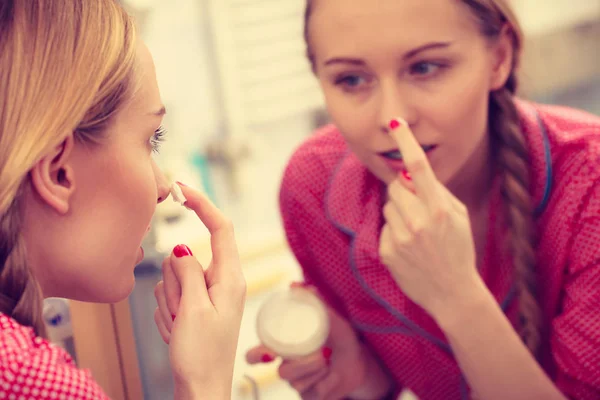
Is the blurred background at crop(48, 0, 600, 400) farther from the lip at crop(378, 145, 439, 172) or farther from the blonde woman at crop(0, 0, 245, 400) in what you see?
the blonde woman at crop(0, 0, 245, 400)

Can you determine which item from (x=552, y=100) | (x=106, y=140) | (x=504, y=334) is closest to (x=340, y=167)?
(x=504, y=334)

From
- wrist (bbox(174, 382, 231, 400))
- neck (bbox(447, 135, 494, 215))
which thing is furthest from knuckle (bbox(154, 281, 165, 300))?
neck (bbox(447, 135, 494, 215))

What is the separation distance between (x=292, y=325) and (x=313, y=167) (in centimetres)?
25

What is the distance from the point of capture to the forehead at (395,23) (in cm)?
Result: 65

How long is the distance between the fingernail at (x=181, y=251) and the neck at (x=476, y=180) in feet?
1.29

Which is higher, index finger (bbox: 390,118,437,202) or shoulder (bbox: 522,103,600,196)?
index finger (bbox: 390,118,437,202)

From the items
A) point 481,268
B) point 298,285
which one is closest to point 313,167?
point 298,285

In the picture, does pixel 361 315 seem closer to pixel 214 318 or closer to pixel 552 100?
pixel 214 318

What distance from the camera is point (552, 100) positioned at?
6.05 feet

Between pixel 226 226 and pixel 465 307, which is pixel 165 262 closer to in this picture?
pixel 226 226

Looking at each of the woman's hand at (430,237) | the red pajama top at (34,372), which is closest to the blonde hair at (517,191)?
the woman's hand at (430,237)

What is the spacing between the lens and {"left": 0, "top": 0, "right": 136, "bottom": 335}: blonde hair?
45 cm

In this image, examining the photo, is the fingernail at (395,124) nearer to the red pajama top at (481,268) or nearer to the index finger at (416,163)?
the index finger at (416,163)

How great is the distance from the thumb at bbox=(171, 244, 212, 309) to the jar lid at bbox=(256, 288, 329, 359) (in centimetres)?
22
